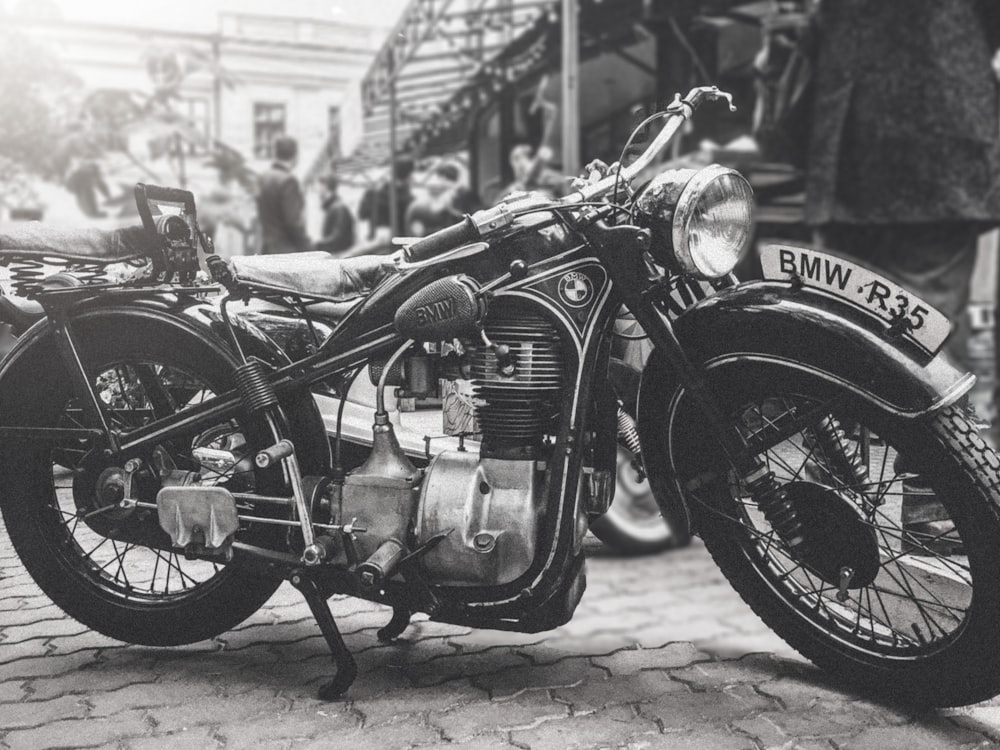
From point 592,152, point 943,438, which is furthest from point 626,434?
point 592,152

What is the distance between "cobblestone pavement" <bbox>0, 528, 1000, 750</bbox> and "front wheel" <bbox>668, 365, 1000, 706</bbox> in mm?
118

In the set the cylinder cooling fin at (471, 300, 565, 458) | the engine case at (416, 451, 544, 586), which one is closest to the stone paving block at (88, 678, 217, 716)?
the engine case at (416, 451, 544, 586)

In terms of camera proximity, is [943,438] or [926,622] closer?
[943,438]

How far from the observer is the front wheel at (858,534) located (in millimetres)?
1909

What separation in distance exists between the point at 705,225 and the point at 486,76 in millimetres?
3060

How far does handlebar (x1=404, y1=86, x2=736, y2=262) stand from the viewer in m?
2.07

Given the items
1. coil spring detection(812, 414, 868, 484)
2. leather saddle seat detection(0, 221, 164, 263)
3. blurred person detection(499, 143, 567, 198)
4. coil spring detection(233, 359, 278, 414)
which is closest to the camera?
coil spring detection(812, 414, 868, 484)

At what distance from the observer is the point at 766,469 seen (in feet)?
6.73

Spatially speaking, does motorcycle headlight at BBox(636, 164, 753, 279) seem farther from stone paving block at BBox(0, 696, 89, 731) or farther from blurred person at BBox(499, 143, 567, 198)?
blurred person at BBox(499, 143, 567, 198)

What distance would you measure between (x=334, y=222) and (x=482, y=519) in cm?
125

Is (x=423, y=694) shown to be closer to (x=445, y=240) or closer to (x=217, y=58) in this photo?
(x=445, y=240)

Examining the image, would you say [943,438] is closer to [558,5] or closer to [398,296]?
[398,296]

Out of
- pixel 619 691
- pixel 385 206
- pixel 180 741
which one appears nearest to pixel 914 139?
pixel 385 206

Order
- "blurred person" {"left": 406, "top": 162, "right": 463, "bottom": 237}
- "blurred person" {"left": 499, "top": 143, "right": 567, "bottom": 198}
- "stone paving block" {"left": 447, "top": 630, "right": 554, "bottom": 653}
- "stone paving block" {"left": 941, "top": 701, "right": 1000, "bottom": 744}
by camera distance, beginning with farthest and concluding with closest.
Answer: "blurred person" {"left": 499, "top": 143, "right": 567, "bottom": 198}, "blurred person" {"left": 406, "top": 162, "right": 463, "bottom": 237}, "stone paving block" {"left": 447, "top": 630, "right": 554, "bottom": 653}, "stone paving block" {"left": 941, "top": 701, "right": 1000, "bottom": 744}
